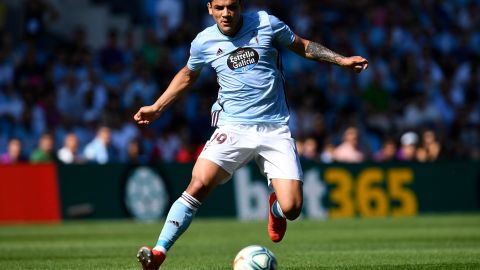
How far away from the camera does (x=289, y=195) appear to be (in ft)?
30.4

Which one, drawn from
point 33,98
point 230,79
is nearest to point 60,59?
point 33,98

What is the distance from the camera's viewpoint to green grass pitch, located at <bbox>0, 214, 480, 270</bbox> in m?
10.6

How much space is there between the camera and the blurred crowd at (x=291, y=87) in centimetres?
2178

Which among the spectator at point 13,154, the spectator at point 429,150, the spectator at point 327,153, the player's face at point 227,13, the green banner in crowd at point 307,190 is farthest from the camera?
the spectator at point 429,150

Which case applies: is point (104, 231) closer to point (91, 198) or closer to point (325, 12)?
point (91, 198)

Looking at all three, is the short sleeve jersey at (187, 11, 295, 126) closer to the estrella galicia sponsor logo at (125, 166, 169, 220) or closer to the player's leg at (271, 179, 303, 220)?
the player's leg at (271, 179, 303, 220)

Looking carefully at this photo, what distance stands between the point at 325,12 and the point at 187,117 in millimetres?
5447

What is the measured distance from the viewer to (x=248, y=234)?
634 inches

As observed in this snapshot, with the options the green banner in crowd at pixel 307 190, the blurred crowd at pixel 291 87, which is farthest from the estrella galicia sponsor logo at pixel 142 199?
the blurred crowd at pixel 291 87

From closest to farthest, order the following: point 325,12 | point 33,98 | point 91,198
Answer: point 91,198
point 33,98
point 325,12

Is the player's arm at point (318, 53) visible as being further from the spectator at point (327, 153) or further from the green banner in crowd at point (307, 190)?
the spectator at point (327, 153)

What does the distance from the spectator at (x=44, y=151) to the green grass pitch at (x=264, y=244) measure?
4.49 ft

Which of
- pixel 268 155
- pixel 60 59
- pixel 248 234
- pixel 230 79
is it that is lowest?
pixel 248 234

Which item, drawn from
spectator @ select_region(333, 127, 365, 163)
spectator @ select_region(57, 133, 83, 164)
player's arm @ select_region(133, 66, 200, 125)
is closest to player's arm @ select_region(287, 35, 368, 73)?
player's arm @ select_region(133, 66, 200, 125)
